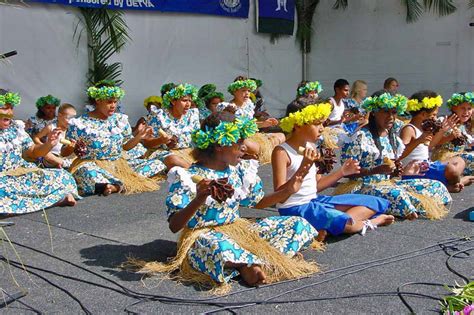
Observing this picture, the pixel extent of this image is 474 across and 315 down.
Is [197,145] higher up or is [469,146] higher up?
[197,145]

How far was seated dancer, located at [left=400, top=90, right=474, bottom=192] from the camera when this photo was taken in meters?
5.96

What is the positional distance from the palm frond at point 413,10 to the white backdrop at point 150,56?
8.03 feet

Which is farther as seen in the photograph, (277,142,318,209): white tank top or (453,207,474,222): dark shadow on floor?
(453,207,474,222): dark shadow on floor

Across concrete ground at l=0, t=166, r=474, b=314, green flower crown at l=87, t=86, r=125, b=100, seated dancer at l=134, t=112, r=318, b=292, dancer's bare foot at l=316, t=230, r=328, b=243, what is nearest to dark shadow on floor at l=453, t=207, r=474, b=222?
concrete ground at l=0, t=166, r=474, b=314

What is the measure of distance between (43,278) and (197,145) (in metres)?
1.20

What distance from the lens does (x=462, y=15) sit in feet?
46.0

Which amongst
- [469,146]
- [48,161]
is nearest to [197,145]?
[48,161]

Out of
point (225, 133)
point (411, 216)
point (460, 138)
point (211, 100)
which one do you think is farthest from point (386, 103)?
point (211, 100)

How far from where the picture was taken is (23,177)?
6.16m

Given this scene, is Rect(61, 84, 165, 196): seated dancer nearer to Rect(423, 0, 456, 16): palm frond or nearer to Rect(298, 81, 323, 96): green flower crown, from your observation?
Rect(298, 81, 323, 96): green flower crown

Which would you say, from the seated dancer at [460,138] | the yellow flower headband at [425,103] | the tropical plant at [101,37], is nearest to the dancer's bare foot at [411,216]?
the yellow flower headband at [425,103]

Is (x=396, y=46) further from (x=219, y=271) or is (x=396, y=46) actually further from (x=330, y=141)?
(x=219, y=271)

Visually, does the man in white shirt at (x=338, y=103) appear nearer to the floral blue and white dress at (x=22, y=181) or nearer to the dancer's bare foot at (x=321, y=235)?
the floral blue and white dress at (x=22, y=181)

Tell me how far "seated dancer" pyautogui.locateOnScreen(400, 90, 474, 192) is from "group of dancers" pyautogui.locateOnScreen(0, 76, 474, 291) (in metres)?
0.01
